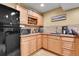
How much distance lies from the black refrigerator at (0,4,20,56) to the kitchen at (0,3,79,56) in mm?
25

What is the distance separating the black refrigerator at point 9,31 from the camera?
3.34 feet

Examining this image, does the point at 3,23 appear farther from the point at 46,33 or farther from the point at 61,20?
the point at 61,20

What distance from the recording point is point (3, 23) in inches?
40.3

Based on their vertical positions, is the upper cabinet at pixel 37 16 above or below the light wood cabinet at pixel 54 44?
above

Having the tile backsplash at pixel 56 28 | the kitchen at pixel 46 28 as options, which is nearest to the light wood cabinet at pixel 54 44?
the kitchen at pixel 46 28

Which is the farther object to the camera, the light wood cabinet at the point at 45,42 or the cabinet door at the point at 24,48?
the light wood cabinet at the point at 45,42

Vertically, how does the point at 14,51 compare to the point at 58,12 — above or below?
below

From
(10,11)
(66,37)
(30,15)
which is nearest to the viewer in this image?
(10,11)

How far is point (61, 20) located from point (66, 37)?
322 mm

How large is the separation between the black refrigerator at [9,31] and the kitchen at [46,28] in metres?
0.02

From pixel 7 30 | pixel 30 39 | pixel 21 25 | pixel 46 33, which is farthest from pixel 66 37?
pixel 7 30

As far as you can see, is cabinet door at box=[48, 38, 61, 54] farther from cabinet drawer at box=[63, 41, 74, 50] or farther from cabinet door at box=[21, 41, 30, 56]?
cabinet door at box=[21, 41, 30, 56]

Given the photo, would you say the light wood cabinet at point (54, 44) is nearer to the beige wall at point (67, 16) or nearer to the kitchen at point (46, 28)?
the kitchen at point (46, 28)

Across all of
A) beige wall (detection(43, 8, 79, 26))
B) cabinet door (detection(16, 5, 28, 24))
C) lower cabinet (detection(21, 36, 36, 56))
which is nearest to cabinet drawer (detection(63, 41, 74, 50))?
beige wall (detection(43, 8, 79, 26))
